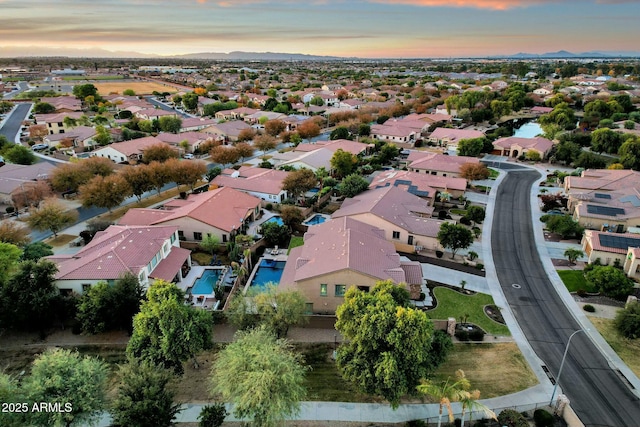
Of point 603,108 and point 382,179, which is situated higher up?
point 603,108

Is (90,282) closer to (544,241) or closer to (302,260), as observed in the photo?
(302,260)

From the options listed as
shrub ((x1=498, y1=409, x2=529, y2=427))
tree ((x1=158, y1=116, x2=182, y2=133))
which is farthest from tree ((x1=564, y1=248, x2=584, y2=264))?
tree ((x1=158, y1=116, x2=182, y2=133))

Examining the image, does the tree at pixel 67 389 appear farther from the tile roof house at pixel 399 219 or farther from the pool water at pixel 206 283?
the tile roof house at pixel 399 219

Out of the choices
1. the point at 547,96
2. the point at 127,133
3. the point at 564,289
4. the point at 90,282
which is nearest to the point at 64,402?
the point at 90,282

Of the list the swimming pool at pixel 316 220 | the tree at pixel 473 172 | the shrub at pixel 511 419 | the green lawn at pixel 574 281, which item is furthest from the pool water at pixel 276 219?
the shrub at pixel 511 419

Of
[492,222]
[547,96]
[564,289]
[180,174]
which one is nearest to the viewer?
[564,289]

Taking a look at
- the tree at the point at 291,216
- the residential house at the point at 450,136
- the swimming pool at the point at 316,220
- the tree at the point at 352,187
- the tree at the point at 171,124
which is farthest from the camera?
the tree at the point at 171,124
